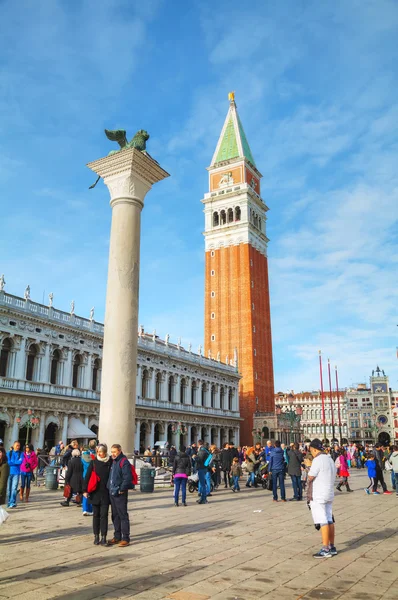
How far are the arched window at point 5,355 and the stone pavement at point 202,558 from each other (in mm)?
22187

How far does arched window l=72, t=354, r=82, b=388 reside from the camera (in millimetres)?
37938

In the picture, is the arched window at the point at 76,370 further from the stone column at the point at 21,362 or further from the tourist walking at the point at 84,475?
the tourist walking at the point at 84,475

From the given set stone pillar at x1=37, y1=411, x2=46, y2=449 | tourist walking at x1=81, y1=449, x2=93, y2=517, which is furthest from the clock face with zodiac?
tourist walking at x1=81, y1=449, x2=93, y2=517

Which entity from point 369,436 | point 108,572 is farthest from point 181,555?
point 369,436

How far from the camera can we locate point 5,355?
32.7 meters

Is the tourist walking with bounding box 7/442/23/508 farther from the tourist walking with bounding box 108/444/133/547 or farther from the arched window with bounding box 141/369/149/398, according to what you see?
the arched window with bounding box 141/369/149/398

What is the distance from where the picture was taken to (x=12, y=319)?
32.7 m

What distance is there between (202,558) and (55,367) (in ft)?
103

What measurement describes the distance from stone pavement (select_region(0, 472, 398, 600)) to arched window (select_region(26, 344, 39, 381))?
922 inches

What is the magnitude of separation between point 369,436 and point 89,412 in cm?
7631

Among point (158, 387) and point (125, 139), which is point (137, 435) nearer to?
point (158, 387)

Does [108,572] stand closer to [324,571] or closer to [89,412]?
[324,571]

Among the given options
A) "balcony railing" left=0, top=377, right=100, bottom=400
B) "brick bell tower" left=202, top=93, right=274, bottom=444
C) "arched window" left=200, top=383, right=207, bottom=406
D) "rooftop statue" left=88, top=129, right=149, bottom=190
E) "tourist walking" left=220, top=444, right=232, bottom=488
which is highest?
"brick bell tower" left=202, top=93, right=274, bottom=444

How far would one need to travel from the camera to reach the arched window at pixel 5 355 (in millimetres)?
32281
